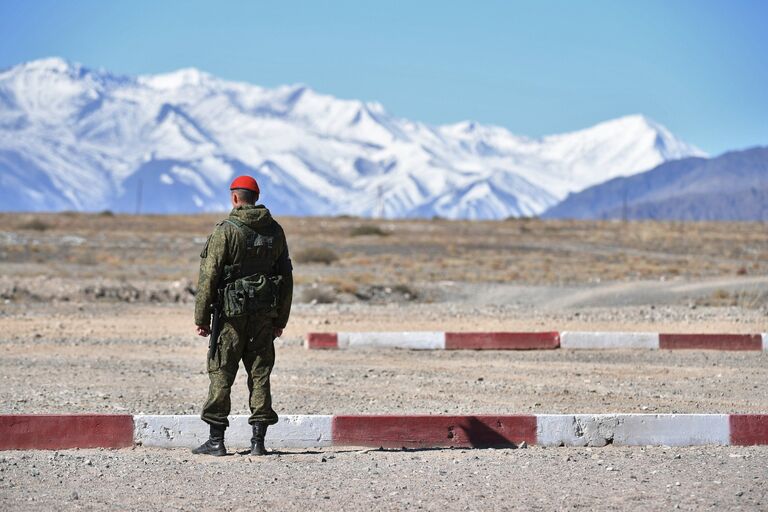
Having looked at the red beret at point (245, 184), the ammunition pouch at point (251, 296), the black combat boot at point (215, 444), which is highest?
the red beret at point (245, 184)

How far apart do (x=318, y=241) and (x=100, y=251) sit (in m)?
15.8

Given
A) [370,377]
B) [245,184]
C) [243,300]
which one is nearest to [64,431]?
[243,300]

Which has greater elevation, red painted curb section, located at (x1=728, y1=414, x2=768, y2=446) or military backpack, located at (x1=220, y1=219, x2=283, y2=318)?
military backpack, located at (x1=220, y1=219, x2=283, y2=318)

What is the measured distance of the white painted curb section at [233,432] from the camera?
27.2 ft

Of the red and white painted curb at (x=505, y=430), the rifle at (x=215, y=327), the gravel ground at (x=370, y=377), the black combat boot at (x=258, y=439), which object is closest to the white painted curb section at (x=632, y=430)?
the red and white painted curb at (x=505, y=430)

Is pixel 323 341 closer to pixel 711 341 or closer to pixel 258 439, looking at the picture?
pixel 711 341

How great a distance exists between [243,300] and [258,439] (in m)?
0.95

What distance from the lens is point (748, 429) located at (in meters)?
8.42

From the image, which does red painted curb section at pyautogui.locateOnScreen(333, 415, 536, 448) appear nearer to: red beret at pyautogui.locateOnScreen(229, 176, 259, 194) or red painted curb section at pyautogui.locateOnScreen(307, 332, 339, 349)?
red beret at pyautogui.locateOnScreen(229, 176, 259, 194)

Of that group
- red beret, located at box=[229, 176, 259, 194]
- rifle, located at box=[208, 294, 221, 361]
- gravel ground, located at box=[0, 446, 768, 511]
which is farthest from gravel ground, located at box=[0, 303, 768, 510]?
red beret, located at box=[229, 176, 259, 194]

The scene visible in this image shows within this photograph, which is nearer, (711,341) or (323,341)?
(711,341)

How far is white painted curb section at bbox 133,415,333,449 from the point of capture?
830 centimetres

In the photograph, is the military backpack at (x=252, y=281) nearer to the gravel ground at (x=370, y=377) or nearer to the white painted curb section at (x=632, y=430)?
the white painted curb section at (x=632, y=430)

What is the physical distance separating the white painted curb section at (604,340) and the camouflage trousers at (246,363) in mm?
7967
